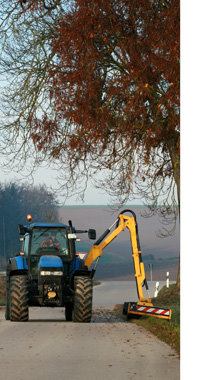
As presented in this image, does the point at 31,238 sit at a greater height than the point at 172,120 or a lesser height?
lesser

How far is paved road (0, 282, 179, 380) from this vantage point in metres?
8.34

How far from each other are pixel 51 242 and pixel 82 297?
6.85 feet

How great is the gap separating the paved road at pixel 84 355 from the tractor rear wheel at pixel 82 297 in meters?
1.70

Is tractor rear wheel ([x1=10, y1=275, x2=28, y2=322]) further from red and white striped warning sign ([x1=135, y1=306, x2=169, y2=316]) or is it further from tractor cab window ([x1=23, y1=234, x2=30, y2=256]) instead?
red and white striped warning sign ([x1=135, y1=306, x2=169, y2=316])

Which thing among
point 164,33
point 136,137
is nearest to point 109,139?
point 136,137

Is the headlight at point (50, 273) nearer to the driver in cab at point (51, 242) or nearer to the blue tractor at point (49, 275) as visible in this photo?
the blue tractor at point (49, 275)

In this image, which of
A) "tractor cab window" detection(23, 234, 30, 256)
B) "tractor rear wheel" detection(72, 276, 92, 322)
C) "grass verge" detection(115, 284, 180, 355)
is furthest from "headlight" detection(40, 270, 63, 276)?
"grass verge" detection(115, 284, 180, 355)

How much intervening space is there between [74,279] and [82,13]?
6.67m

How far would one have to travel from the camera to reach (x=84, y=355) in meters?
10.2

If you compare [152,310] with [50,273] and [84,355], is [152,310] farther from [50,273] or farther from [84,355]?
[84,355]

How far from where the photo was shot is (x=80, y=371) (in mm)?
8578

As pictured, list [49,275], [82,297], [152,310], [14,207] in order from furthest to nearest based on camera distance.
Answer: [14,207]
[49,275]
[82,297]
[152,310]

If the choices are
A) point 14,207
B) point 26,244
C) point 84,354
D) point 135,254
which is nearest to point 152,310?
point 135,254
